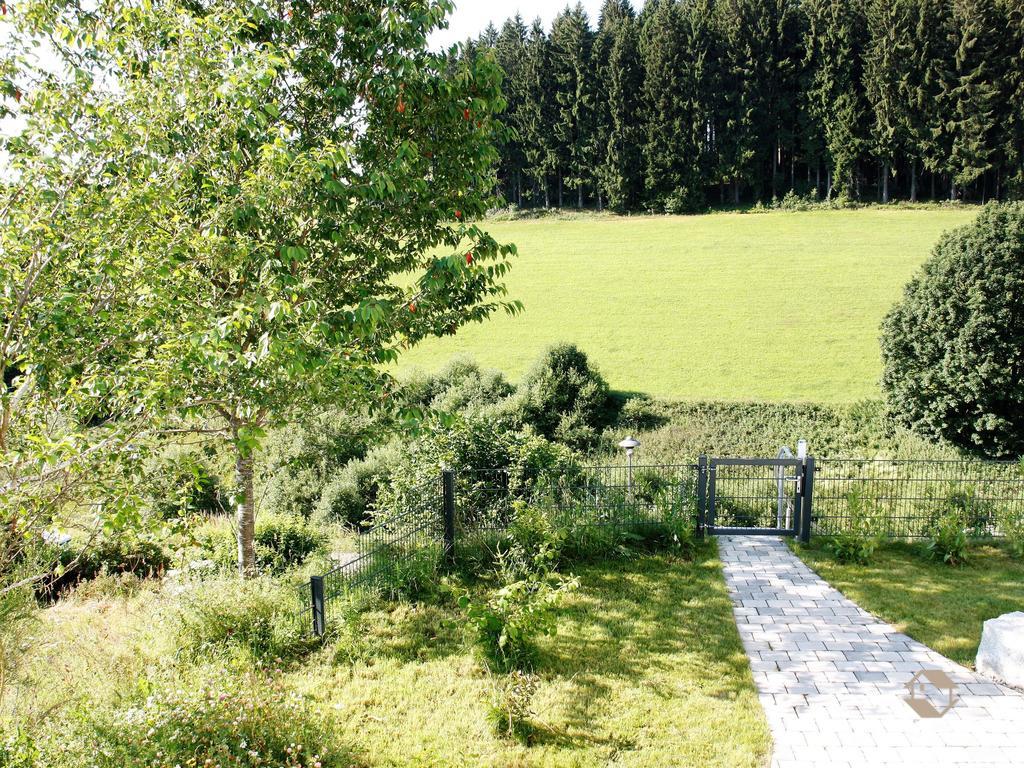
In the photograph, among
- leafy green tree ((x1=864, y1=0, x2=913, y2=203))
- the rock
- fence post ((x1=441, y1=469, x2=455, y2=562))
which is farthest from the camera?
leafy green tree ((x1=864, y1=0, x2=913, y2=203))

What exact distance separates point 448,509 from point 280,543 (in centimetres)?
313

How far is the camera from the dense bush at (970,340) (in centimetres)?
1347

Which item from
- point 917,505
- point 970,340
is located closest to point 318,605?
point 917,505

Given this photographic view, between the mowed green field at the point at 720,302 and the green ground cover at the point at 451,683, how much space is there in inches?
533

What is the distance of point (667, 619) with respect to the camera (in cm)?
721

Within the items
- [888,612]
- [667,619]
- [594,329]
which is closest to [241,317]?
[667,619]

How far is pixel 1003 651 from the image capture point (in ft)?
19.4

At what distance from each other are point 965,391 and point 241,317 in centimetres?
1465

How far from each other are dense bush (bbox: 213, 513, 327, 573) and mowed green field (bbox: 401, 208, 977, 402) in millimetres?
12153

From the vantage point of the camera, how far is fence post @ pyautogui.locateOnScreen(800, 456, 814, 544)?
931 centimetres

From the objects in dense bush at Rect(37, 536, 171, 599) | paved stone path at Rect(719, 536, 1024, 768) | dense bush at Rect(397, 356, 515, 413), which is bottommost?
dense bush at Rect(37, 536, 171, 599)

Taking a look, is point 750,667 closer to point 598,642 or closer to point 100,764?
point 598,642

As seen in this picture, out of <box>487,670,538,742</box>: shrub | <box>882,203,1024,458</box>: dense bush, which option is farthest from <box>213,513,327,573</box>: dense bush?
<box>882,203,1024,458</box>: dense bush

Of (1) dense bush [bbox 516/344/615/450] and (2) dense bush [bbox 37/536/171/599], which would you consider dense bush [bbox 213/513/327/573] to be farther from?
(1) dense bush [bbox 516/344/615/450]
